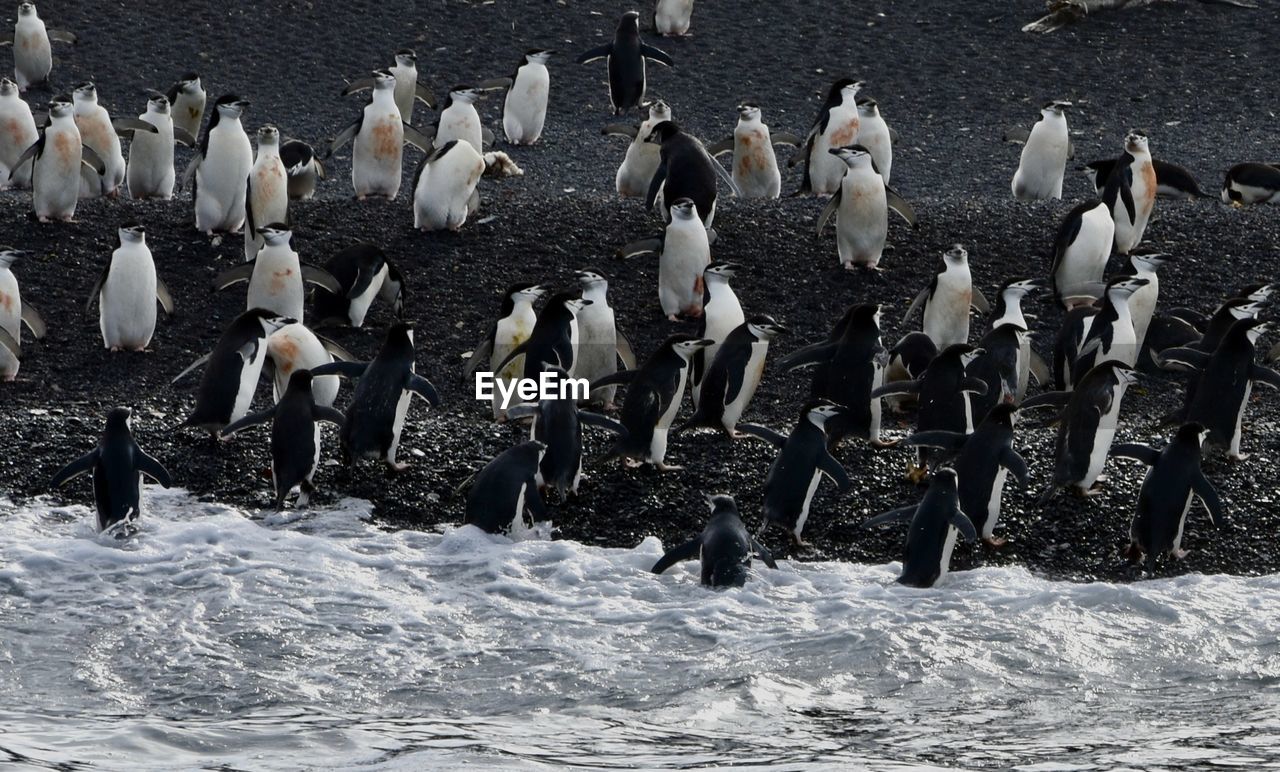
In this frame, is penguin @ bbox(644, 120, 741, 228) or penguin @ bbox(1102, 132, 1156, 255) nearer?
penguin @ bbox(644, 120, 741, 228)

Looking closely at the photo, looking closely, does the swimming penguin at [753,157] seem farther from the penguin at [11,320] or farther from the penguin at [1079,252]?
the penguin at [11,320]

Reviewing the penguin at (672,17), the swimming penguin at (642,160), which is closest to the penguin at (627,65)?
the penguin at (672,17)

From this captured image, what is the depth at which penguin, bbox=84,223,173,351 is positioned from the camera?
990 cm

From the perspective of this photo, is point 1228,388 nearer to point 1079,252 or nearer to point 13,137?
point 1079,252

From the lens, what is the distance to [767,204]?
12508 millimetres

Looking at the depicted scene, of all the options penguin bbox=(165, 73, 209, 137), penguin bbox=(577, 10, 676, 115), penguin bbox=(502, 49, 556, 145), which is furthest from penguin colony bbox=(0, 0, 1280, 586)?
penguin bbox=(577, 10, 676, 115)

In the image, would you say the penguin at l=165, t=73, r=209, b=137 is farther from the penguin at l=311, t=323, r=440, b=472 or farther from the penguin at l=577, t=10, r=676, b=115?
the penguin at l=311, t=323, r=440, b=472

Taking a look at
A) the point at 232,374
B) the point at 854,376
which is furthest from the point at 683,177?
the point at 232,374

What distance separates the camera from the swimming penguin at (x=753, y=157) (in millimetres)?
13305

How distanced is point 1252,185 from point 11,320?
8.83m

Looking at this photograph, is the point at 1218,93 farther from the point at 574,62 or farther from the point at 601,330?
the point at 601,330

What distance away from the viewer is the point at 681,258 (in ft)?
34.7

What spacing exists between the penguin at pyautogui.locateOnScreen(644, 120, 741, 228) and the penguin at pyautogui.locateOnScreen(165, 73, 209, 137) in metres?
4.51

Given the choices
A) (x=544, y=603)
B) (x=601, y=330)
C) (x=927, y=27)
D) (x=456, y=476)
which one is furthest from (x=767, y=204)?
(x=927, y=27)
